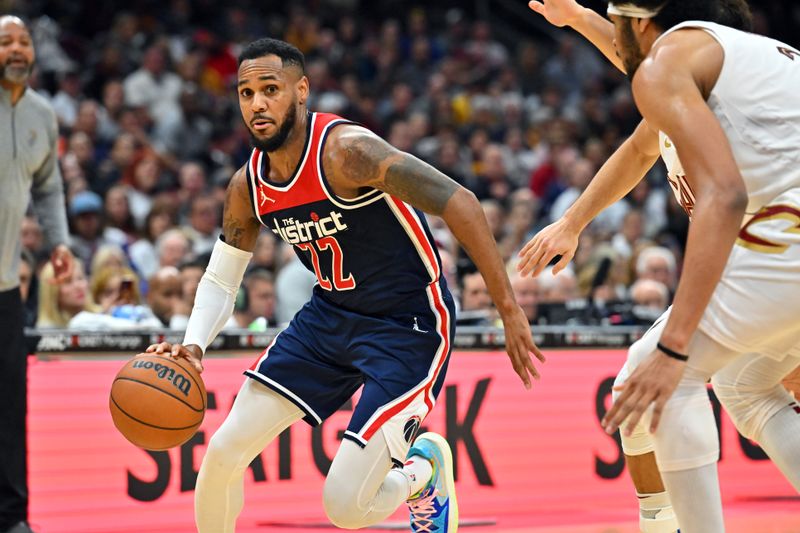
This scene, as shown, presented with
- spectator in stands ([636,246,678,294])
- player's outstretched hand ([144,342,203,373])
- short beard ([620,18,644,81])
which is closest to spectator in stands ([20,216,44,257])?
player's outstretched hand ([144,342,203,373])

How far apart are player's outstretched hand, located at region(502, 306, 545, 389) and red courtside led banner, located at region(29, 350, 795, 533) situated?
2520 millimetres

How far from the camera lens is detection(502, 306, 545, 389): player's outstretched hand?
4090 mm

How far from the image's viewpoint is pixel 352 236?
4.60 meters

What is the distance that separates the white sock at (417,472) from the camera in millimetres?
4961

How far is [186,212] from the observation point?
10781 mm

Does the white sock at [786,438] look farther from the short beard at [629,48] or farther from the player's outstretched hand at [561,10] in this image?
the player's outstretched hand at [561,10]

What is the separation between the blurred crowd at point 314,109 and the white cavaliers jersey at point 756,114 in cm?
409

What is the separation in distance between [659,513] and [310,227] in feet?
5.68

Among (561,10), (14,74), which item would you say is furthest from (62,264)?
(561,10)

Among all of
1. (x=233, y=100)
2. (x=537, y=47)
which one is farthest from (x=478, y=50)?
(x=233, y=100)

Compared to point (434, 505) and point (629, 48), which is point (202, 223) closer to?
point (434, 505)

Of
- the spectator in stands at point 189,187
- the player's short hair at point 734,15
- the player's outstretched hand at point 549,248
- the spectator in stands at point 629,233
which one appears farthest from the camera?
the spectator in stands at point 629,233

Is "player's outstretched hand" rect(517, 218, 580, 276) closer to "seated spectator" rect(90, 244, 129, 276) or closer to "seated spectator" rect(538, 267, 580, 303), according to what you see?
"seated spectator" rect(538, 267, 580, 303)

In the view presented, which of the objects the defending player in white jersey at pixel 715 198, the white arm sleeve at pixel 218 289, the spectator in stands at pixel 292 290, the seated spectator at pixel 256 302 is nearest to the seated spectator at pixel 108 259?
the seated spectator at pixel 256 302
